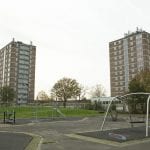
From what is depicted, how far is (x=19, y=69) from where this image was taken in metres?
134

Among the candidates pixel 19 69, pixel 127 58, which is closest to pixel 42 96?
pixel 19 69

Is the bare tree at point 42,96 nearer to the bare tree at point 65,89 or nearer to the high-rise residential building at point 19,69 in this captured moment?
the high-rise residential building at point 19,69

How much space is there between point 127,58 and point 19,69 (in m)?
53.7

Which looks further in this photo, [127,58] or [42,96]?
[42,96]

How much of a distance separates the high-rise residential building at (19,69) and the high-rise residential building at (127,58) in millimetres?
43039

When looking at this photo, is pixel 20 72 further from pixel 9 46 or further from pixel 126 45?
pixel 126 45

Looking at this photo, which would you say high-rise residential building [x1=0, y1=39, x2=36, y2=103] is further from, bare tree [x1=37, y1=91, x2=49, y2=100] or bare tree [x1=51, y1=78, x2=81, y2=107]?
bare tree [x1=51, y1=78, x2=81, y2=107]

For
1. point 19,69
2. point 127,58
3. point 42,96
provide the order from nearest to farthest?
point 127,58
point 42,96
point 19,69

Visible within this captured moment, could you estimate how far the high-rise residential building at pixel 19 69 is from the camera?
433ft

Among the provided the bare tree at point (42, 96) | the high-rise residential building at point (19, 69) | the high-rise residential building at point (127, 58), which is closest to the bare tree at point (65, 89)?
the high-rise residential building at point (127, 58)

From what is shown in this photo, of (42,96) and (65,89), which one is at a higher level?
(65,89)

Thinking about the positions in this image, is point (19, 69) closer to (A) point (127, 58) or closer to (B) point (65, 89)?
(A) point (127, 58)

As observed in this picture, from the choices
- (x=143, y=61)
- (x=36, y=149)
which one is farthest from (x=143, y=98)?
(x=143, y=61)

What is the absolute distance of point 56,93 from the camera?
80.6 m
